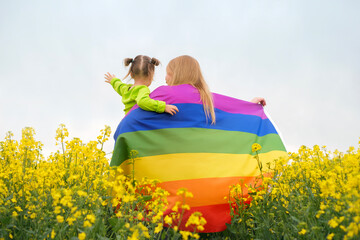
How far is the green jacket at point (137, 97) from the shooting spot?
339cm

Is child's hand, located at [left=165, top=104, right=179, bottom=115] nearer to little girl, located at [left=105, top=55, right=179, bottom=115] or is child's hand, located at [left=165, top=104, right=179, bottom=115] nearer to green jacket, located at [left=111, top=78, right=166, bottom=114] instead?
green jacket, located at [left=111, top=78, right=166, bottom=114]

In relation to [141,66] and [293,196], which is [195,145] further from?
[141,66]

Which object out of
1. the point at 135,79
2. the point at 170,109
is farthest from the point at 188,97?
the point at 135,79

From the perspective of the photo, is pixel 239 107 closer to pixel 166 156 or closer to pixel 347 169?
pixel 166 156

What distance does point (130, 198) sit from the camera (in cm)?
200

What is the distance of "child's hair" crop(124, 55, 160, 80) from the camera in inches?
187

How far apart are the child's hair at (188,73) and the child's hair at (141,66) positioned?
0.82 meters

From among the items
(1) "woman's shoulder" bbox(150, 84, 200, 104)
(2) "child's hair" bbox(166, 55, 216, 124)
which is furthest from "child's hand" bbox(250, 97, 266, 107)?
(1) "woman's shoulder" bbox(150, 84, 200, 104)

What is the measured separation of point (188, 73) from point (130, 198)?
84.8 inches

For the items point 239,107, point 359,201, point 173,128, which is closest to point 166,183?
point 173,128

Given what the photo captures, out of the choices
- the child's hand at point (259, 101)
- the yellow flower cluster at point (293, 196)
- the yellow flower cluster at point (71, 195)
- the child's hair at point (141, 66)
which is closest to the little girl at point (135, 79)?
the child's hair at point (141, 66)

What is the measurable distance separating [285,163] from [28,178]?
239 cm

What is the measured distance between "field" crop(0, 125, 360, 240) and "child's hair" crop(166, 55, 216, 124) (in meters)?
1.05

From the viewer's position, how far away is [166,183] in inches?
124
